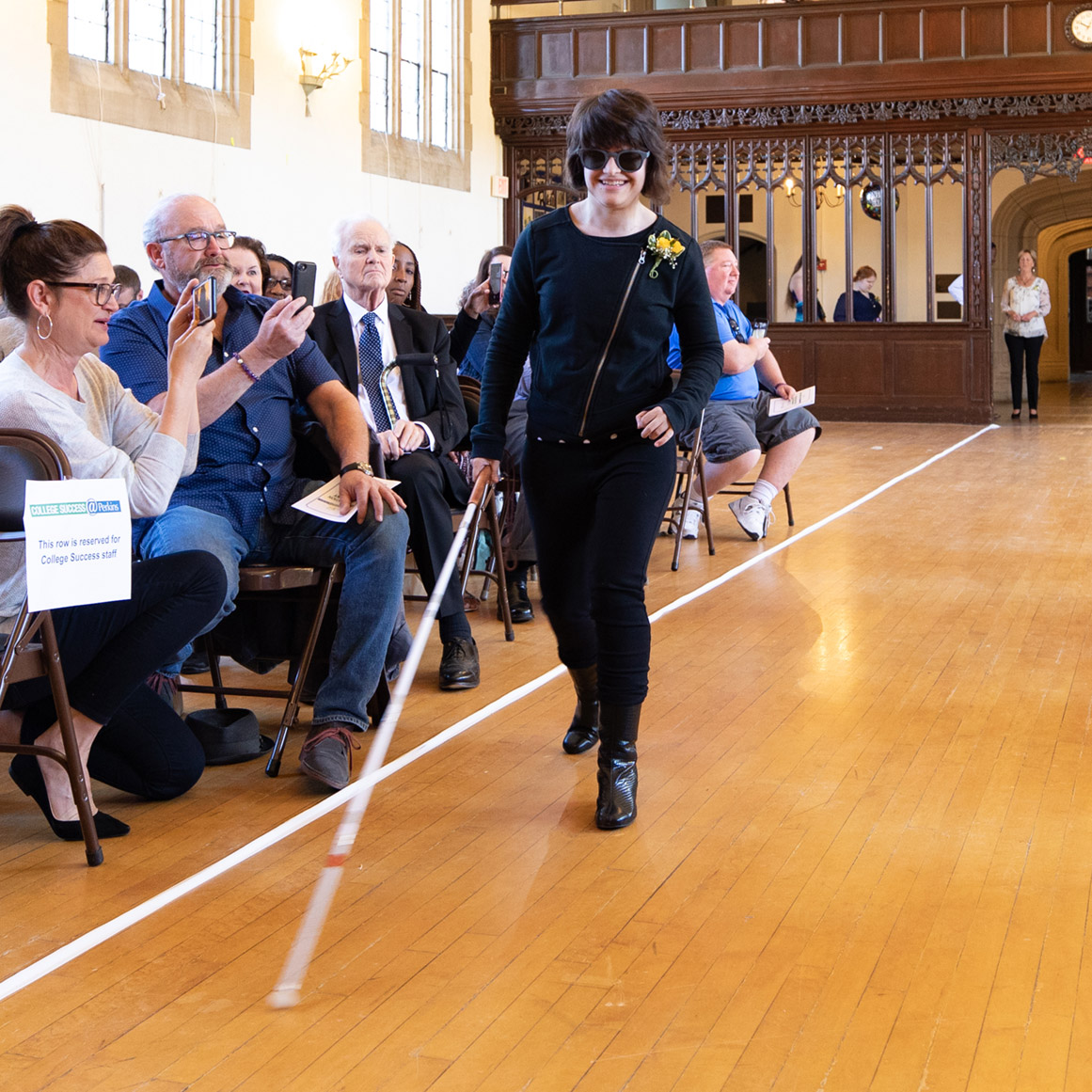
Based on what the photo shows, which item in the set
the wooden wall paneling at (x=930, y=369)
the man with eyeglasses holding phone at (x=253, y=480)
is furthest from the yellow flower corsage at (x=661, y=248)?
the wooden wall paneling at (x=930, y=369)

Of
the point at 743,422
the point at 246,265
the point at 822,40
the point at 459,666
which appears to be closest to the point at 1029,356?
the point at 822,40

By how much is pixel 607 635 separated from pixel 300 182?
375 inches

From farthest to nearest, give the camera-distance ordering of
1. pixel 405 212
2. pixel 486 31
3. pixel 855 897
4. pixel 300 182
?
pixel 486 31 < pixel 405 212 < pixel 300 182 < pixel 855 897

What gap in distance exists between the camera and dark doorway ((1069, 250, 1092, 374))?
25.1 metres

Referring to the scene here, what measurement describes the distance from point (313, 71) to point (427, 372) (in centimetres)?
809

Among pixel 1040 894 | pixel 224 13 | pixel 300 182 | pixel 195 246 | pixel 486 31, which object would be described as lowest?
pixel 1040 894

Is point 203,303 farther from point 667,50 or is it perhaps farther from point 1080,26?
point 1080,26

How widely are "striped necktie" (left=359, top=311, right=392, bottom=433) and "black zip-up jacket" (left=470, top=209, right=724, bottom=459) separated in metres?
1.29

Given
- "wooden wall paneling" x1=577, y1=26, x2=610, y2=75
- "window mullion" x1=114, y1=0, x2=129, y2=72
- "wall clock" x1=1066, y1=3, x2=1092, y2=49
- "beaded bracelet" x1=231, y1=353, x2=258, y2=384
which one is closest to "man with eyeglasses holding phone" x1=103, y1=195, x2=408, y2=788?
"beaded bracelet" x1=231, y1=353, x2=258, y2=384

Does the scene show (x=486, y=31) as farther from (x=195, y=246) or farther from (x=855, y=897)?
(x=855, y=897)

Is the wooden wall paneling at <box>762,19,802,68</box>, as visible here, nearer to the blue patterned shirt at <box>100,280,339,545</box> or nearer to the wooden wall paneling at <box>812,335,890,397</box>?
the wooden wall paneling at <box>812,335,890,397</box>

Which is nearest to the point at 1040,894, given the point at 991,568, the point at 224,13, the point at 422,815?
the point at 422,815

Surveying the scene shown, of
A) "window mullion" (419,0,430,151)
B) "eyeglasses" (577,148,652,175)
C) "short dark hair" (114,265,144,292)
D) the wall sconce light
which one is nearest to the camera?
"eyeglasses" (577,148,652,175)

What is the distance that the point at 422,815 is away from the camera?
120 inches
